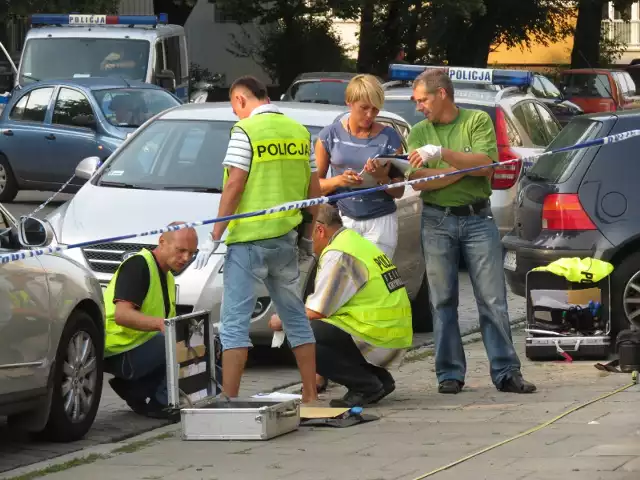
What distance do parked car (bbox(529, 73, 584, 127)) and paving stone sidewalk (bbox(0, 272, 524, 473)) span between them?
17554 millimetres

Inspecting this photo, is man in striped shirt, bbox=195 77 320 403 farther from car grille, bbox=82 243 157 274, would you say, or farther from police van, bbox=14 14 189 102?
police van, bbox=14 14 189 102

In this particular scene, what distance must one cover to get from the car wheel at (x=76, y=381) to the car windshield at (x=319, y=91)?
1768 centimetres

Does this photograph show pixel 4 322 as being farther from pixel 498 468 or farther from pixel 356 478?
pixel 498 468

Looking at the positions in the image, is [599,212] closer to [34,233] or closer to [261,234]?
[261,234]

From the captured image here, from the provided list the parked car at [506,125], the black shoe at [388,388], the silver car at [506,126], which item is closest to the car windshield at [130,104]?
the parked car at [506,125]

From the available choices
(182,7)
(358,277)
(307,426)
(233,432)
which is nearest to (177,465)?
(233,432)

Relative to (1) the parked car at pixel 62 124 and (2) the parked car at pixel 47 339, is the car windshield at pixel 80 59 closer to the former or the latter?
(1) the parked car at pixel 62 124

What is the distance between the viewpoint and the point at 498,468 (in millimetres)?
6668

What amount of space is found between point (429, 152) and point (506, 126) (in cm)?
685

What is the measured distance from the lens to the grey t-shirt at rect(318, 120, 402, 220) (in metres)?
9.26

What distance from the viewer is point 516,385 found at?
29.2 feet

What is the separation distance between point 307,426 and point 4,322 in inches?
65.6

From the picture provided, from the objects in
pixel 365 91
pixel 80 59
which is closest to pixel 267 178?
pixel 365 91

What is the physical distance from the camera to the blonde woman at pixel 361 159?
30.0 feet
